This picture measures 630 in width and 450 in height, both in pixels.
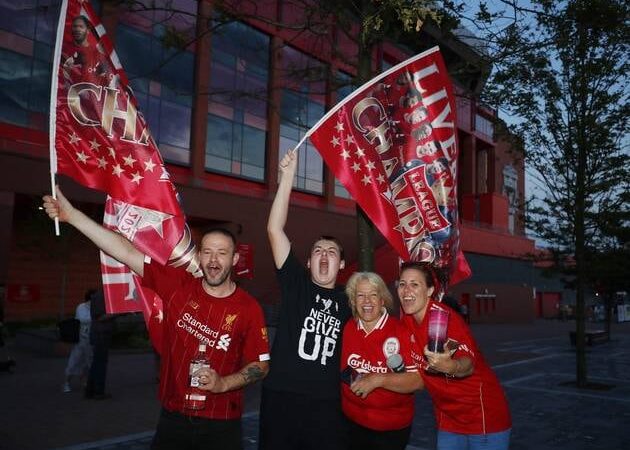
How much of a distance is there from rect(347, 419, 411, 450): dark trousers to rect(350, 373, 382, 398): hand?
1.24 ft

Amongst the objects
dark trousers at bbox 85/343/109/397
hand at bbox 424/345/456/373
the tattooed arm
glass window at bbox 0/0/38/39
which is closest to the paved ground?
dark trousers at bbox 85/343/109/397

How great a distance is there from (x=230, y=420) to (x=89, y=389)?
7031 mm

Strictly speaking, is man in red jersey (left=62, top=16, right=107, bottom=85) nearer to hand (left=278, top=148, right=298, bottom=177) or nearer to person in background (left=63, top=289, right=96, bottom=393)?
hand (left=278, top=148, right=298, bottom=177)

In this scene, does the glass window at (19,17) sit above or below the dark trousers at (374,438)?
above

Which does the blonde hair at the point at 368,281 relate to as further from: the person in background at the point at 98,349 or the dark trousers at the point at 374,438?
the person in background at the point at 98,349

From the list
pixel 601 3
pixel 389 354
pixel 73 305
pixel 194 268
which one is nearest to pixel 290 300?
pixel 389 354

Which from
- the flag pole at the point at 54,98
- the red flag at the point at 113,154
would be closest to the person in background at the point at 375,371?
the red flag at the point at 113,154

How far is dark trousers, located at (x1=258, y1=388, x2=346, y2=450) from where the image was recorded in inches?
142

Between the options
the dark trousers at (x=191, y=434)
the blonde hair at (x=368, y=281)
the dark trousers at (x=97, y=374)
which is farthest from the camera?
the dark trousers at (x=97, y=374)

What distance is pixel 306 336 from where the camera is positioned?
3.82 meters

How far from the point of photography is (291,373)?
12.2 feet

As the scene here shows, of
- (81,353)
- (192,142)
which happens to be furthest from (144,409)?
(192,142)

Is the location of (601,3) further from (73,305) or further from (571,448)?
(73,305)

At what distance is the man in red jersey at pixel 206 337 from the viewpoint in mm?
3459
